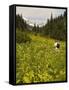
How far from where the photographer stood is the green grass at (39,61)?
5.58 ft

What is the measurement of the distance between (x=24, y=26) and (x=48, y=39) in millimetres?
185

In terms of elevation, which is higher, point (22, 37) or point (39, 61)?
point (22, 37)

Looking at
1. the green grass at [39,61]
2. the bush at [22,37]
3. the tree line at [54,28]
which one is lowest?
the green grass at [39,61]

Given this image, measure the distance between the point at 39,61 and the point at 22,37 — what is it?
19cm

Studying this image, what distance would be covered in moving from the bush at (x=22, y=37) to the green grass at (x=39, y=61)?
0.02 meters

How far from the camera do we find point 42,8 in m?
1.76

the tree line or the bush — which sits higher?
the tree line

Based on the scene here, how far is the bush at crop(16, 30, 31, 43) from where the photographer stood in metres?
1.69

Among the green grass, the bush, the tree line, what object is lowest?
the green grass

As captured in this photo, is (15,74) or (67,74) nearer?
(15,74)

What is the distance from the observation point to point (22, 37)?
5.60 ft

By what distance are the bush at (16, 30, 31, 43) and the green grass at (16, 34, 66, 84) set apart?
0.8 inches
